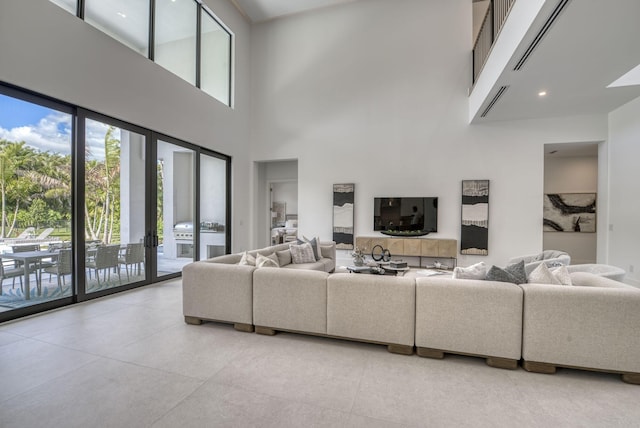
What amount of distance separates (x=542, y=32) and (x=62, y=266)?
6.43 metres

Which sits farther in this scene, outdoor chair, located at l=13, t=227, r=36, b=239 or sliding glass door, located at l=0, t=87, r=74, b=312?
outdoor chair, located at l=13, t=227, r=36, b=239

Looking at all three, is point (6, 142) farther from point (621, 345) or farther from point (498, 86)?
point (498, 86)

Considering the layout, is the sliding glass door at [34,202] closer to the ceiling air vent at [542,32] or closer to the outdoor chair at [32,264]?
the outdoor chair at [32,264]

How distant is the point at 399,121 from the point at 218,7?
15.8 ft

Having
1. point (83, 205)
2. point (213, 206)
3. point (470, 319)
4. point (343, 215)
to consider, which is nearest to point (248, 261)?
point (470, 319)

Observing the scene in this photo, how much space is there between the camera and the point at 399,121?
6801 mm

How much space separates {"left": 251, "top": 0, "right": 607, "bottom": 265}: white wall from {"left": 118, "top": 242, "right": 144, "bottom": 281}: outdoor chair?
12.3 ft

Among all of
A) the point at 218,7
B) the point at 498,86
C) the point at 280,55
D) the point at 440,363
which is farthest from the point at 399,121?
the point at 440,363

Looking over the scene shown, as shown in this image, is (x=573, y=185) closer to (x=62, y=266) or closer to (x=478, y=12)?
(x=478, y=12)

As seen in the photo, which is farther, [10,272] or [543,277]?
[10,272]

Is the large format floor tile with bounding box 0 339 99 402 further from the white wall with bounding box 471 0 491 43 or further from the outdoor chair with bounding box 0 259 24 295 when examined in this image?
the white wall with bounding box 471 0 491 43

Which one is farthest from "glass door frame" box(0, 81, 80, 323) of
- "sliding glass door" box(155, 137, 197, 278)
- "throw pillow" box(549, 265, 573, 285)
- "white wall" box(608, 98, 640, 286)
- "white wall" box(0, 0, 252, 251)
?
"white wall" box(608, 98, 640, 286)

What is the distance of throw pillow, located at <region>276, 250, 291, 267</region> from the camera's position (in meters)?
4.72

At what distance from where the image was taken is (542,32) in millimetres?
3238
